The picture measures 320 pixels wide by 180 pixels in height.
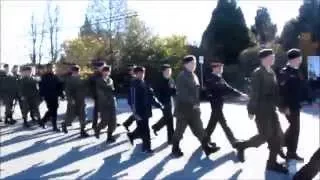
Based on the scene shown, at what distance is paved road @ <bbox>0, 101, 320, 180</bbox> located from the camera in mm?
9656

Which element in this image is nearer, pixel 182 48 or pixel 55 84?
pixel 55 84

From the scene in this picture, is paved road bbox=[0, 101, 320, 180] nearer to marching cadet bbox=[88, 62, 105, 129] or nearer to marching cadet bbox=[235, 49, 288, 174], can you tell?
marching cadet bbox=[235, 49, 288, 174]

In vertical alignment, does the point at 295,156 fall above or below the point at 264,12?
below

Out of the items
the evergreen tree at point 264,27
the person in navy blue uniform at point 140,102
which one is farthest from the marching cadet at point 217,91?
the evergreen tree at point 264,27

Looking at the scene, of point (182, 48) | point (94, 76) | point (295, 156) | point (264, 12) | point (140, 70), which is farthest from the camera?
point (264, 12)

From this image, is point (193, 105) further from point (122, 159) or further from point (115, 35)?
point (115, 35)

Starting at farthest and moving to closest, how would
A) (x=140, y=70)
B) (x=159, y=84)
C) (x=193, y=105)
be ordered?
(x=159, y=84)
(x=140, y=70)
(x=193, y=105)

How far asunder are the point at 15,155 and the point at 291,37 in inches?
1635

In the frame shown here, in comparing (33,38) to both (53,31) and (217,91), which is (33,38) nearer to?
(53,31)

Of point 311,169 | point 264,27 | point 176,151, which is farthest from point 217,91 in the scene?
point 264,27

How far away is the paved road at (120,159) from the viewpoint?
9.66 metres

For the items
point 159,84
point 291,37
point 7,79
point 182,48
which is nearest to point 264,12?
point 291,37

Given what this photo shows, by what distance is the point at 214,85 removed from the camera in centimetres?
1125

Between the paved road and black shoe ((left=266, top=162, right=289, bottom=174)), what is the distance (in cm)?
11
